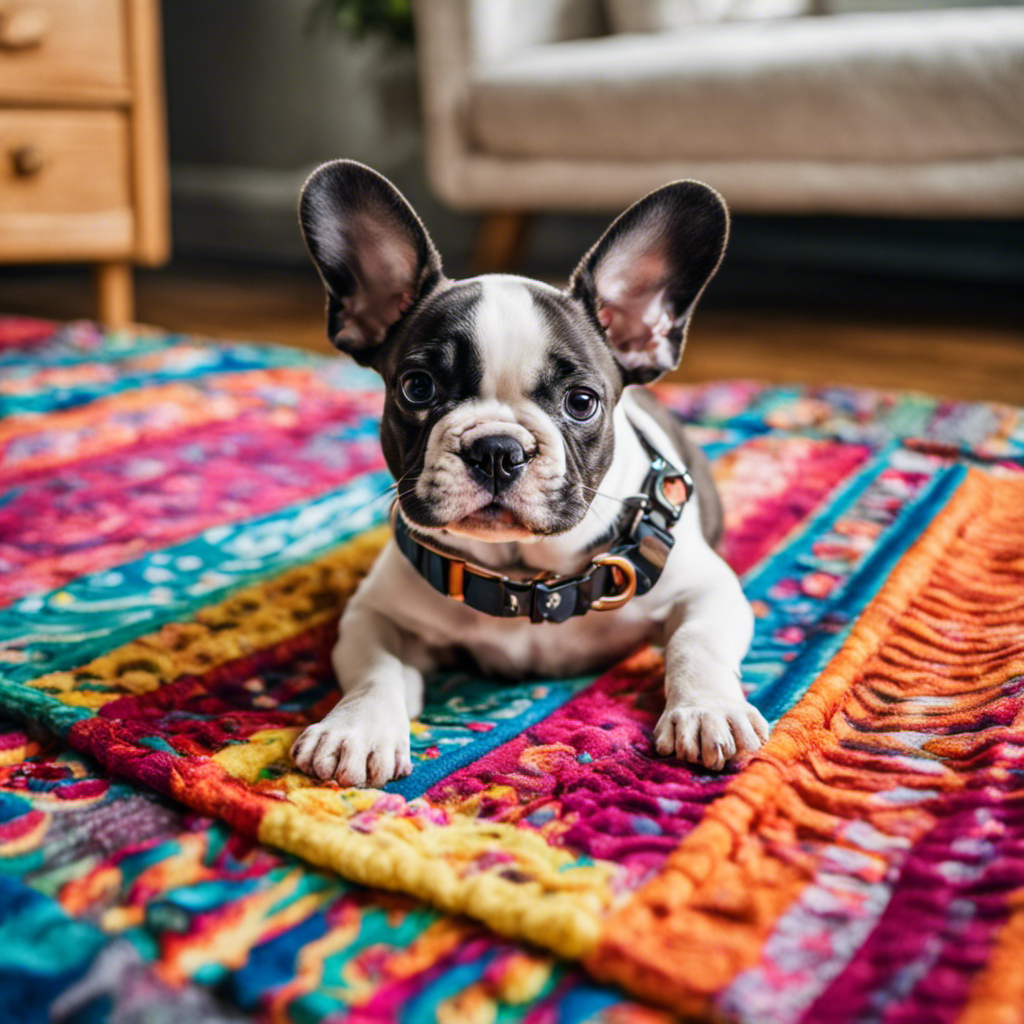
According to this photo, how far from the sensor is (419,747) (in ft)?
3.06

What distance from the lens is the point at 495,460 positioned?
0.94 metres

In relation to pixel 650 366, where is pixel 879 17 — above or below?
above

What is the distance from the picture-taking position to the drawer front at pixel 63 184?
2586mm

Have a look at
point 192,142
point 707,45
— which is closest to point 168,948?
point 707,45

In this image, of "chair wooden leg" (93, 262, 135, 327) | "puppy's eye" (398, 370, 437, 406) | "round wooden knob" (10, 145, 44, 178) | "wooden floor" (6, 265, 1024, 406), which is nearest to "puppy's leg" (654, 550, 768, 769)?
"puppy's eye" (398, 370, 437, 406)

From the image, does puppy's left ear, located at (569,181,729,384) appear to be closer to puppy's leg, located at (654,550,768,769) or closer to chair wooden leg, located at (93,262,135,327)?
puppy's leg, located at (654,550,768,769)

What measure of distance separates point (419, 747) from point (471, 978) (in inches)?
12.6

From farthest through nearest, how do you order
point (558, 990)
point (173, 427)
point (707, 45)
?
point (707, 45)
point (173, 427)
point (558, 990)

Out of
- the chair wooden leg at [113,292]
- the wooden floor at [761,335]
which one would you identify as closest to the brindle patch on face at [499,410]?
the wooden floor at [761,335]

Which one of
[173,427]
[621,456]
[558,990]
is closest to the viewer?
[558,990]

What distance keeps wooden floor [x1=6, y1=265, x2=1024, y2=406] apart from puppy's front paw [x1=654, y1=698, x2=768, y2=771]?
151cm

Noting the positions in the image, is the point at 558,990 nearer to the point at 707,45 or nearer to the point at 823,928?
the point at 823,928

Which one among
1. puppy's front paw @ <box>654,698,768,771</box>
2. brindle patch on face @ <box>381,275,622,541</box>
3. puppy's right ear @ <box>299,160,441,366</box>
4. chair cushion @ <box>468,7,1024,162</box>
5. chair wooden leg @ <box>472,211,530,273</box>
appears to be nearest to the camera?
puppy's front paw @ <box>654,698,768,771</box>

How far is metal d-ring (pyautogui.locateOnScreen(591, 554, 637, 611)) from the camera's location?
104cm
